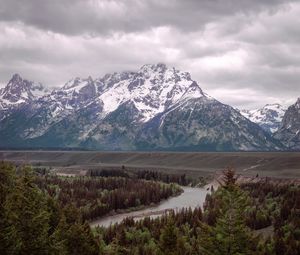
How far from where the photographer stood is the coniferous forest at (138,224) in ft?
115

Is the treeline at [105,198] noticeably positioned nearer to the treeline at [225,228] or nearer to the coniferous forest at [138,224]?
the coniferous forest at [138,224]

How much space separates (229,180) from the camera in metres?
35.5

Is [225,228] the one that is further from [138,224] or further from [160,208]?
[160,208]

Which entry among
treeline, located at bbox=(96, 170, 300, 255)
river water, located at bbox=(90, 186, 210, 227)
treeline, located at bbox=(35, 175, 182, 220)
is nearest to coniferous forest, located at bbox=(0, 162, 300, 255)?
treeline, located at bbox=(96, 170, 300, 255)

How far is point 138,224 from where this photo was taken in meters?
117

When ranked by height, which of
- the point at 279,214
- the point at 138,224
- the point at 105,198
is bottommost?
the point at 105,198

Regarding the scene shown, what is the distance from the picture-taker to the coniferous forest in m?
35.0

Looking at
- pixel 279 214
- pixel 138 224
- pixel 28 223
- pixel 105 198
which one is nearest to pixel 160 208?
pixel 105 198

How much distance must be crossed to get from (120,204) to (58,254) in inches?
4706

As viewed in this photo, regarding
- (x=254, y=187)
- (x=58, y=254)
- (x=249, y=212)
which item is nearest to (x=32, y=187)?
(x=58, y=254)

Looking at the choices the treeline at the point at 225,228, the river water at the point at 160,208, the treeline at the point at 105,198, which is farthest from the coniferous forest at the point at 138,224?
the river water at the point at 160,208

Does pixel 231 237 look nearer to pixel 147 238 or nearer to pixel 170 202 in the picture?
pixel 147 238

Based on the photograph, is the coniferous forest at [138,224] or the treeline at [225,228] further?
the coniferous forest at [138,224]

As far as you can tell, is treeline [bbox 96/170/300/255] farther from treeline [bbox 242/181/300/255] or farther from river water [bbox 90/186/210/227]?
river water [bbox 90/186/210/227]
